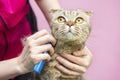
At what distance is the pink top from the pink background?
0.41 m

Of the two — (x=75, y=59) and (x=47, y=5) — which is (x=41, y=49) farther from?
(x=47, y=5)

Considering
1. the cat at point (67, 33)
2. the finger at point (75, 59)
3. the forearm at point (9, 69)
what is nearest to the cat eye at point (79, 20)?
the cat at point (67, 33)

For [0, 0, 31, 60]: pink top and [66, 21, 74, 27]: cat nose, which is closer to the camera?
[66, 21, 74, 27]: cat nose

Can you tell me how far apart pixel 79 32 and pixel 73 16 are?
45 mm

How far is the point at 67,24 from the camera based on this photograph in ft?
2.21

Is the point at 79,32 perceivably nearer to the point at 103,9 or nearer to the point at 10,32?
the point at 10,32

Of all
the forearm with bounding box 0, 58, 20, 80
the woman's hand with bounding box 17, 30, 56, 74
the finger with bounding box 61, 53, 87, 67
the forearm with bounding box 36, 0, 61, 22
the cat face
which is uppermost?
the forearm with bounding box 36, 0, 61, 22

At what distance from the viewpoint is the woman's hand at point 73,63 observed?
29.5 inches

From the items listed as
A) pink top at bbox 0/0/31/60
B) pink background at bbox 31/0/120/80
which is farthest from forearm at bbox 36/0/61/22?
pink background at bbox 31/0/120/80

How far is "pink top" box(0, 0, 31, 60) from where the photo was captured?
33.0 inches

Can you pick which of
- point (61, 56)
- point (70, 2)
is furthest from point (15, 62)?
point (70, 2)

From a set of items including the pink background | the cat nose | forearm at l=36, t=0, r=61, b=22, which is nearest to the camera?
the cat nose

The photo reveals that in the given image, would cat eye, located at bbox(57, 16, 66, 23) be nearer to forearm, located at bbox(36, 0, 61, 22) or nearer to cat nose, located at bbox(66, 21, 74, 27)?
cat nose, located at bbox(66, 21, 74, 27)

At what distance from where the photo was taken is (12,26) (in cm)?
87
